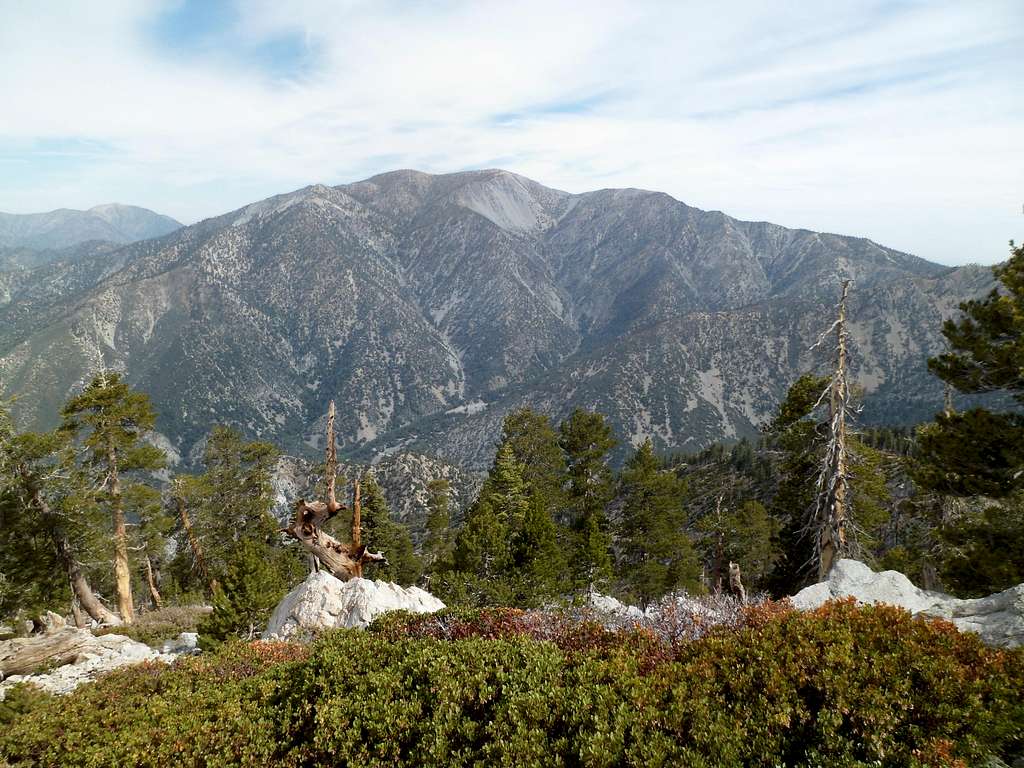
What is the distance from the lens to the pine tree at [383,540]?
1528 inches

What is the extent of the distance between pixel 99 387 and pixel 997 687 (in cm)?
3339

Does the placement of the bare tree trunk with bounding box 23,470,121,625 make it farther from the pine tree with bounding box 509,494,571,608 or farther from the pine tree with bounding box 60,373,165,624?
the pine tree with bounding box 509,494,571,608

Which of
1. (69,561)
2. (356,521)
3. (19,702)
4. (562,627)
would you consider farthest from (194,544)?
(562,627)

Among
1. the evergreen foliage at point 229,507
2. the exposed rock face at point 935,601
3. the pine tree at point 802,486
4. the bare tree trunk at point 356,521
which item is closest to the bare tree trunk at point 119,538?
the evergreen foliage at point 229,507

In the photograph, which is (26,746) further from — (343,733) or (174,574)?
(174,574)

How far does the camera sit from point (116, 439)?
2675 cm

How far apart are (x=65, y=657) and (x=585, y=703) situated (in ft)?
68.3

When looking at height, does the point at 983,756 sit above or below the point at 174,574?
above

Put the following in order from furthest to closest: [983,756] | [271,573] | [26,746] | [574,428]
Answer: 1. [574,428]
2. [271,573]
3. [26,746]
4. [983,756]

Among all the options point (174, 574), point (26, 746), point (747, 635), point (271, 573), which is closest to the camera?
point (747, 635)

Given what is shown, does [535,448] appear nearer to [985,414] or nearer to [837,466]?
[837,466]

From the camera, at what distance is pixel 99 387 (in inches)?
1045

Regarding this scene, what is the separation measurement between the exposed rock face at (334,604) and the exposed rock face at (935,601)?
12.4m

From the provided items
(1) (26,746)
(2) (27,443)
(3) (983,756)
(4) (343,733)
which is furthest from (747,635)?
(2) (27,443)
